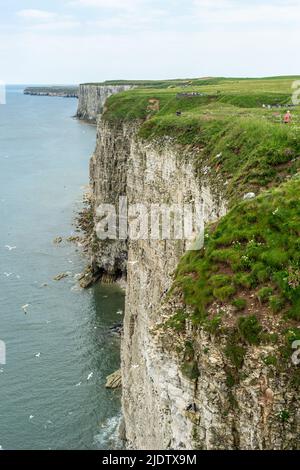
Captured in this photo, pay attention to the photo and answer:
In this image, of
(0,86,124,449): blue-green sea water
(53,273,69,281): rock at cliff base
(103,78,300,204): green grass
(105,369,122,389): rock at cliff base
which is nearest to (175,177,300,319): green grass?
(103,78,300,204): green grass

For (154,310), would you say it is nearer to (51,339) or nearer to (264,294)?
(264,294)

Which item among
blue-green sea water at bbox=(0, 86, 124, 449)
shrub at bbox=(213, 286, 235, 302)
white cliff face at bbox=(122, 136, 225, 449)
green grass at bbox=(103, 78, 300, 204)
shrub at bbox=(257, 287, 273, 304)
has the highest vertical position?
green grass at bbox=(103, 78, 300, 204)

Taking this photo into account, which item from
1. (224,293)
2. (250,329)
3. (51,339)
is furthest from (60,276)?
(250,329)

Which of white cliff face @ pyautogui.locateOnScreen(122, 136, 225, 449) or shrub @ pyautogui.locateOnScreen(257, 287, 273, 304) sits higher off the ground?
shrub @ pyautogui.locateOnScreen(257, 287, 273, 304)

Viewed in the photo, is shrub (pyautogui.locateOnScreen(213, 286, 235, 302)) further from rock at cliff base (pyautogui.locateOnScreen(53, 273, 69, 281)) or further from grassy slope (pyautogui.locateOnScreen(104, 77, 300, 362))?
rock at cliff base (pyautogui.locateOnScreen(53, 273, 69, 281))

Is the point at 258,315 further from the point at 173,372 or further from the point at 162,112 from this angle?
the point at 162,112
